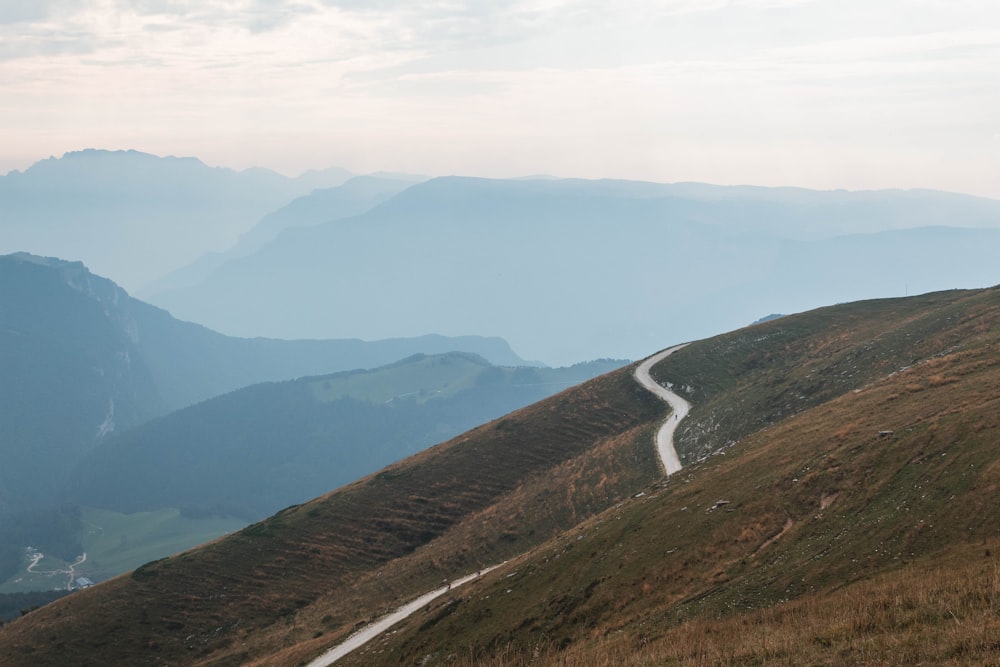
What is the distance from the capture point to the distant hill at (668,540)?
22.9 meters

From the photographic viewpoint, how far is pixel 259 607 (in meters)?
60.9

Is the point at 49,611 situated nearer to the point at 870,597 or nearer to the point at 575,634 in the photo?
the point at 575,634

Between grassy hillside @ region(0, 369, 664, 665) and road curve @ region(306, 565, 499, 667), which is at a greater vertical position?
grassy hillside @ region(0, 369, 664, 665)

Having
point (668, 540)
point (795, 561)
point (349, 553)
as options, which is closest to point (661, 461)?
point (349, 553)

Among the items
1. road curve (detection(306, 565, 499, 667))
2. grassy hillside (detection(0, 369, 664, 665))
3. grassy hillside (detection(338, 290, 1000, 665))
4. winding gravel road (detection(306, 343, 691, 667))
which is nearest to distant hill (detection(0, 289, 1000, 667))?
grassy hillside (detection(338, 290, 1000, 665))

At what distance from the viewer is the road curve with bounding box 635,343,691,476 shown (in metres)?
65.9

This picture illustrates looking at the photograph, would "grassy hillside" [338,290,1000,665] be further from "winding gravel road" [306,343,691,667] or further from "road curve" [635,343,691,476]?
"road curve" [635,343,691,476]

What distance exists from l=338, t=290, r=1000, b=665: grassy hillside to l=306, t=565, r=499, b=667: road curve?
260 centimetres

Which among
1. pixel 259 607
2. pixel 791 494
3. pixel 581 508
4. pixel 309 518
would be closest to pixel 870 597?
pixel 791 494

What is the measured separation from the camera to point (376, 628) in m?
46.3

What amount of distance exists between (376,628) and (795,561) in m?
26.4

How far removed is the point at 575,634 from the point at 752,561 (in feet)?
23.0

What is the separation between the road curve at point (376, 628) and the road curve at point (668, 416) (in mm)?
18842

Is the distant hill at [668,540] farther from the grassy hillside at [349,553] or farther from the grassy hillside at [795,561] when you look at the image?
the grassy hillside at [349,553]
